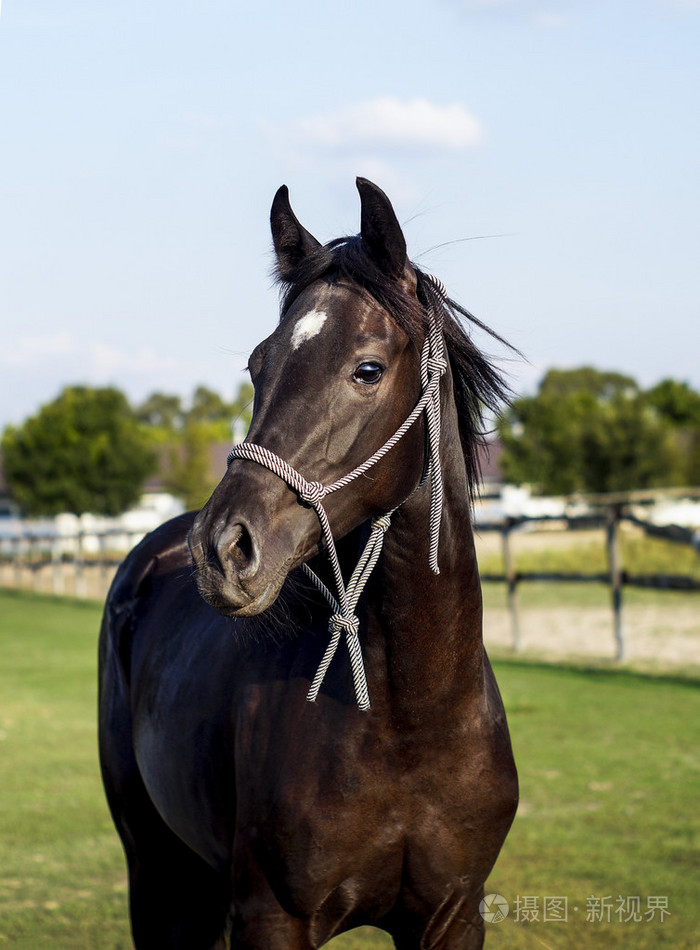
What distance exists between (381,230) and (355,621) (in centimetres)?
83

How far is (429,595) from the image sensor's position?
212cm

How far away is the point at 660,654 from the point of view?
988cm

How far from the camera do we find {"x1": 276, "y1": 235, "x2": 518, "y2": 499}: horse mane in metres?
2.02

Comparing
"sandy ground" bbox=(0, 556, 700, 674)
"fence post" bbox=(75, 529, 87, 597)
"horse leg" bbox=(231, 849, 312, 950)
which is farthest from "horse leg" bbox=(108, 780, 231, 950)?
"fence post" bbox=(75, 529, 87, 597)

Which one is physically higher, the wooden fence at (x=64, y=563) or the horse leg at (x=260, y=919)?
the horse leg at (x=260, y=919)

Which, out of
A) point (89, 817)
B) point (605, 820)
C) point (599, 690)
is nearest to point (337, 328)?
point (605, 820)

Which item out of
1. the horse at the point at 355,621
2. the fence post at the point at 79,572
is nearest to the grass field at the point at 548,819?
the horse at the point at 355,621

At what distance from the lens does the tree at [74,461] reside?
1350 inches

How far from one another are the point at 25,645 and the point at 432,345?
11.7 meters

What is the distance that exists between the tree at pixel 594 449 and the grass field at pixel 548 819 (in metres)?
22.0

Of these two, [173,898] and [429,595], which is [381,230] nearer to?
[429,595]

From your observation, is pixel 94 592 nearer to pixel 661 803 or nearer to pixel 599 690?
pixel 599 690

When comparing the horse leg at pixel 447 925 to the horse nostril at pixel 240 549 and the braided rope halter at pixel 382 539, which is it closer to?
the braided rope halter at pixel 382 539

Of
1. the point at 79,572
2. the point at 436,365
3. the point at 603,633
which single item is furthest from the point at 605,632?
the point at 79,572
